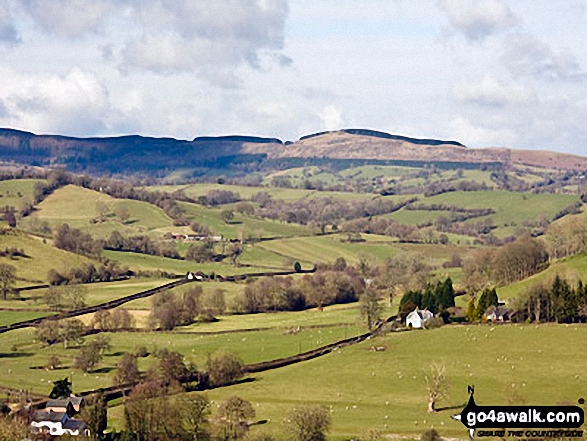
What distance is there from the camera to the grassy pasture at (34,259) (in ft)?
558

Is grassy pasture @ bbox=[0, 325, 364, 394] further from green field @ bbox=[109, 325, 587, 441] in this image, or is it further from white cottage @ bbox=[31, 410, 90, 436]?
white cottage @ bbox=[31, 410, 90, 436]

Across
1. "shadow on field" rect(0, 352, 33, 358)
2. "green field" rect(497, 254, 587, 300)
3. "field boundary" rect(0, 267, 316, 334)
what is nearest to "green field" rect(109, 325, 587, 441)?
"green field" rect(497, 254, 587, 300)

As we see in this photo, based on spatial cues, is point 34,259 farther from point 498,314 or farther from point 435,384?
point 435,384

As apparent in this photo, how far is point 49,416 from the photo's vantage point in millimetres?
76250

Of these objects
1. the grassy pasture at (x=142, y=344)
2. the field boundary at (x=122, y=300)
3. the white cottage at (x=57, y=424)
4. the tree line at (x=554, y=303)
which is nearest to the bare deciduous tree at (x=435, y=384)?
the grassy pasture at (x=142, y=344)

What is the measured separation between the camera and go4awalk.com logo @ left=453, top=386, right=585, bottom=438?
197 feet

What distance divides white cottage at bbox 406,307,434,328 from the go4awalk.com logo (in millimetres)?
46786

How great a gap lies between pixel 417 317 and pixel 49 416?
6007cm

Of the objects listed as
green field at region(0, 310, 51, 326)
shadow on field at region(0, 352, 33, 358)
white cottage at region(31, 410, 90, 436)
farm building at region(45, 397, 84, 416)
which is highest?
green field at region(0, 310, 51, 326)

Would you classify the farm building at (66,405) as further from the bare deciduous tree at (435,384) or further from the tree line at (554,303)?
the tree line at (554,303)

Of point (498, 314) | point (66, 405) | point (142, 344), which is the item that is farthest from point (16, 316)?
point (498, 314)

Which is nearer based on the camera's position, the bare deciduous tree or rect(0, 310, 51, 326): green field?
the bare deciduous tree

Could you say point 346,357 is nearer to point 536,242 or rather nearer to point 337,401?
point 337,401

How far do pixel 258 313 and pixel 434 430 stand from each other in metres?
84.0
